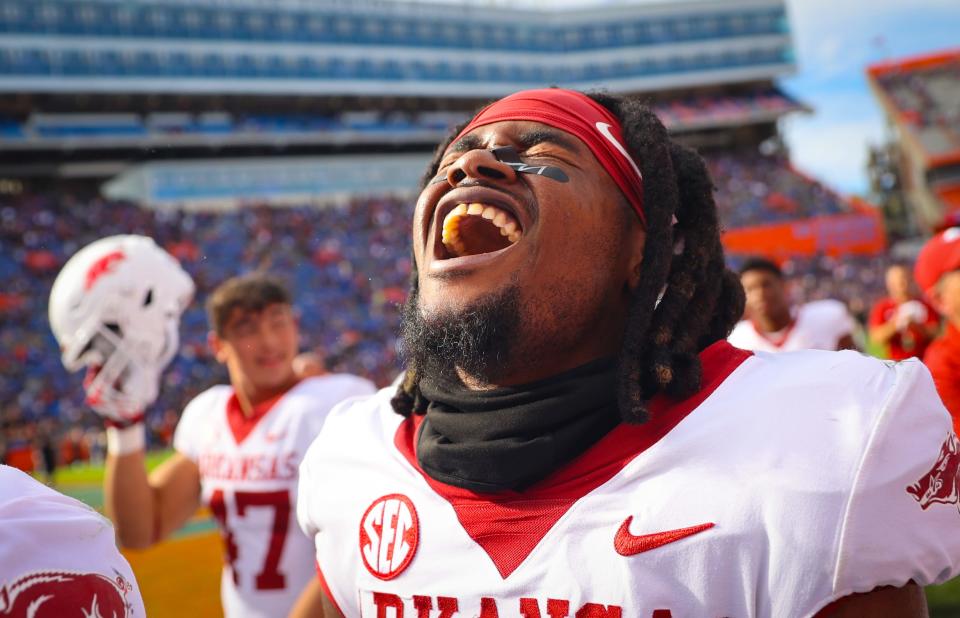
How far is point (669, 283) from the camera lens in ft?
5.35

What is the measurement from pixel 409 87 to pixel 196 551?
3040cm

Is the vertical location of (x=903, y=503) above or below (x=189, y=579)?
above

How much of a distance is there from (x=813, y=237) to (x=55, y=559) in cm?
3207

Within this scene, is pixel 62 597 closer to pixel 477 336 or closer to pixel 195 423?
pixel 477 336

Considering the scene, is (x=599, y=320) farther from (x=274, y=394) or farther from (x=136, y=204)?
(x=136, y=204)

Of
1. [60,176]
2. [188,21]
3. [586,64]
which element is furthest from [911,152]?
[60,176]

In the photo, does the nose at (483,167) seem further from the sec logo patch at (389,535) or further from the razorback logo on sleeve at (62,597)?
the razorback logo on sleeve at (62,597)

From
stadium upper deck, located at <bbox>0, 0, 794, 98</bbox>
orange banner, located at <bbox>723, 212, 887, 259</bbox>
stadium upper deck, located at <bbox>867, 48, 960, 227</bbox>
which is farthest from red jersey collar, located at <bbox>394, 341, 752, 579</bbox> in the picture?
stadium upper deck, located at <bbox>867, 48, 960, 227</bbox>

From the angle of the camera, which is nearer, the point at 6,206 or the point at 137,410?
the point at 137,410

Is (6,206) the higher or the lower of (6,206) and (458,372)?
the lower

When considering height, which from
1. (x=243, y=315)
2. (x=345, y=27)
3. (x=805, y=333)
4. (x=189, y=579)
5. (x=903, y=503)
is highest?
(x=345, y=27)

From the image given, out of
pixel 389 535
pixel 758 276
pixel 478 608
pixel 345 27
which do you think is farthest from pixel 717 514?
pixel 345 27

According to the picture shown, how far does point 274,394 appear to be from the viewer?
364cm

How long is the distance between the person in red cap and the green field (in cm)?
204
